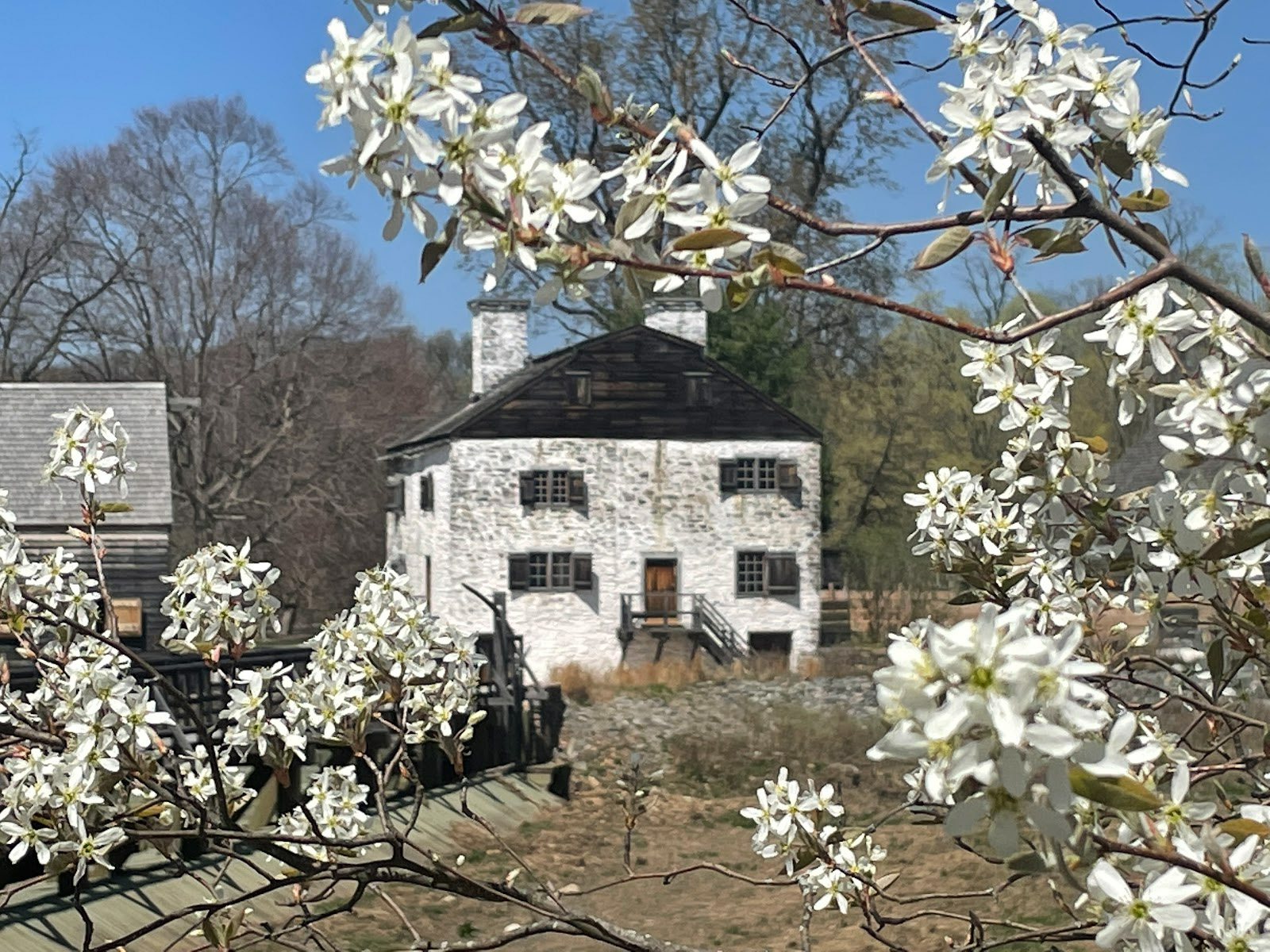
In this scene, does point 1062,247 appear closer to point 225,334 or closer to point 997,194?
point 997,194

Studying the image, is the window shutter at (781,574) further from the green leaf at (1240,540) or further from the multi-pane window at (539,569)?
the green leaf at (1240,540)

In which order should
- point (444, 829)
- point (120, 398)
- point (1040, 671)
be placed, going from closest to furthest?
1. point (1040, 671)
2. point (444, 829)
3. point (120, 398)

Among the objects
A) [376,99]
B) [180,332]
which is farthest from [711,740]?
[180,332]

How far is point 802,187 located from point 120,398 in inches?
634

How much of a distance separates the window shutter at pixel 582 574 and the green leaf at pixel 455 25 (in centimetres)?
2312

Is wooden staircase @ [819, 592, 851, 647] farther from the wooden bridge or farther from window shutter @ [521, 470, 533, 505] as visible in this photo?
the wooden bridge

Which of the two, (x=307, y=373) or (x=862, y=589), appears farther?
(x=307, y=373)

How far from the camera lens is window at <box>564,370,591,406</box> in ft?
81.5

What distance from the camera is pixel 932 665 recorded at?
1.09m

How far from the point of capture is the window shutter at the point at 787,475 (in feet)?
82.8

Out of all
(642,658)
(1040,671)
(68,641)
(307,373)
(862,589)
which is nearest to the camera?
(1040,671)

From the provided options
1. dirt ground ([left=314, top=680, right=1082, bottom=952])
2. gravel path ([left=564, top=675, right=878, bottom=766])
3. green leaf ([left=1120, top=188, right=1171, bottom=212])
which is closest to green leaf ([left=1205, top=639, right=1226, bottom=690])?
green leaf ([left=1120, top=188, right=1171, bottom=212])

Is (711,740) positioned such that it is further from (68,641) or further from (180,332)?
(180,332)

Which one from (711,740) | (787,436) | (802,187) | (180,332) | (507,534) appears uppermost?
(802,187)
